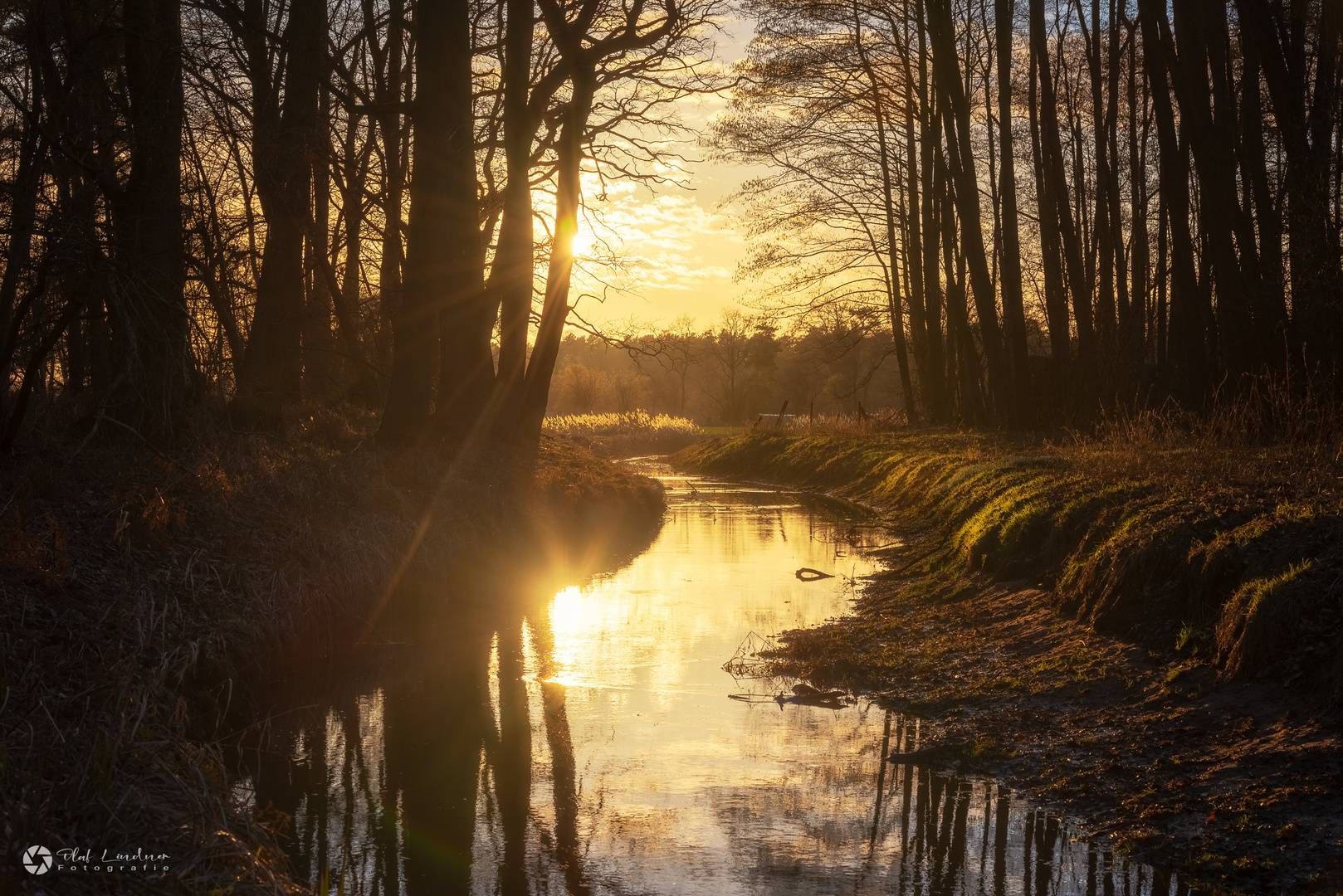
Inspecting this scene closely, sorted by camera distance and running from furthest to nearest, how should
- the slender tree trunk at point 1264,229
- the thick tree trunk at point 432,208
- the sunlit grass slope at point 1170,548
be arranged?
the slender tree trunk at point 1264,229
the thick tree trunk at point 432,208
the sunlit grass slope at point 1170,548

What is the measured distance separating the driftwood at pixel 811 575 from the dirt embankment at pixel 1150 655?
2.73 ft

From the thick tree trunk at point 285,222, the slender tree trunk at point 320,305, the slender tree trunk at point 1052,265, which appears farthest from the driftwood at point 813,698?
the slender tree trunk at point 1052,265

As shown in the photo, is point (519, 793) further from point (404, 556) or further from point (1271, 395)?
point (1271, 395)

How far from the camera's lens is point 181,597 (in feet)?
23.3

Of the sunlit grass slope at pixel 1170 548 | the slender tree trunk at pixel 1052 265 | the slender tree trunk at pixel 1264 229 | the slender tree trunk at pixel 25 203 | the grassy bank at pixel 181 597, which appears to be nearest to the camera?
the grassy bank at pixel 181 597

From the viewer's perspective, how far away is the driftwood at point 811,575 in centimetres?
1197

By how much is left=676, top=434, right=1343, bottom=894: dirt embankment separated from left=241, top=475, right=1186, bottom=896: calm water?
37cm

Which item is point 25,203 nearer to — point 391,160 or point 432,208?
point 432,208

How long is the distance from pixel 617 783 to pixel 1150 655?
3.47 meters

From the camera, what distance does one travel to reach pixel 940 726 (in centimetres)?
670

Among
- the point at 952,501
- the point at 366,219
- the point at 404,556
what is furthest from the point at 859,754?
the point at 366,219

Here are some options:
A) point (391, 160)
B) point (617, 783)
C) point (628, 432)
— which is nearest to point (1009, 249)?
point (391, 160)

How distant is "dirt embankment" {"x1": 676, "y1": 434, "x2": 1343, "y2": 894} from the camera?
4.80m

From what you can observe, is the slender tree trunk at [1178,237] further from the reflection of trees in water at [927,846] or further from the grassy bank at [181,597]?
the reflection of trees in water at [927,846]
